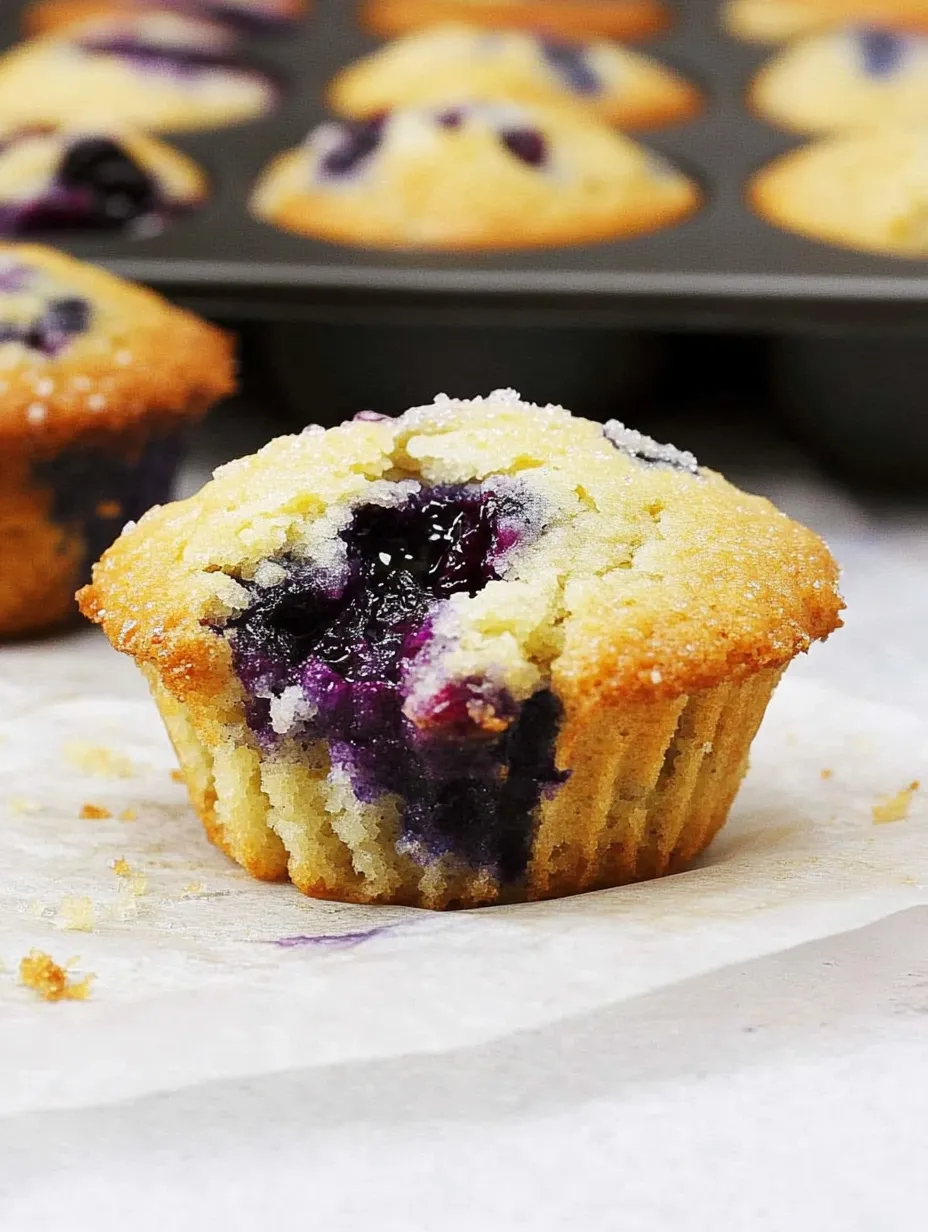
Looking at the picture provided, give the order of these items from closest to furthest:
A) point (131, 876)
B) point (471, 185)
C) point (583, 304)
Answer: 1. point (131, 876)
2. point (583, 304)
3. point (471, 185)

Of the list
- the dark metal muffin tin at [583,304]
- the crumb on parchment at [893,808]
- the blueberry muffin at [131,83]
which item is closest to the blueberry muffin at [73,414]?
the dark metal muffin tin at [583,304]

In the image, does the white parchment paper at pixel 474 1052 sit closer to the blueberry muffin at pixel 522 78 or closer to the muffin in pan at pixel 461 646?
the muffin in pan at pixel 461 646

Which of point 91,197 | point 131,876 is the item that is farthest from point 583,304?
point 131,876

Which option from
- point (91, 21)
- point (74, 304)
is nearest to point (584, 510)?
point (74, 304)

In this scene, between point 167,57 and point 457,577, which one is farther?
point 167,57

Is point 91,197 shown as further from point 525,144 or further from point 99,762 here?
point 99,762

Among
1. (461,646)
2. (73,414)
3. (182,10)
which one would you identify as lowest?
(73,414)

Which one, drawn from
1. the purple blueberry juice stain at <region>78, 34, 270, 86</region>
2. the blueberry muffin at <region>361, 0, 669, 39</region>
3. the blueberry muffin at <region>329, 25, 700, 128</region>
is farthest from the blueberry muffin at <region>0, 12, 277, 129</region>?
the blueberry muffin at <region>361, 0, 669, 39</region>

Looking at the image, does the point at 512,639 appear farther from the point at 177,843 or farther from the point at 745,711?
the point at 177,843
